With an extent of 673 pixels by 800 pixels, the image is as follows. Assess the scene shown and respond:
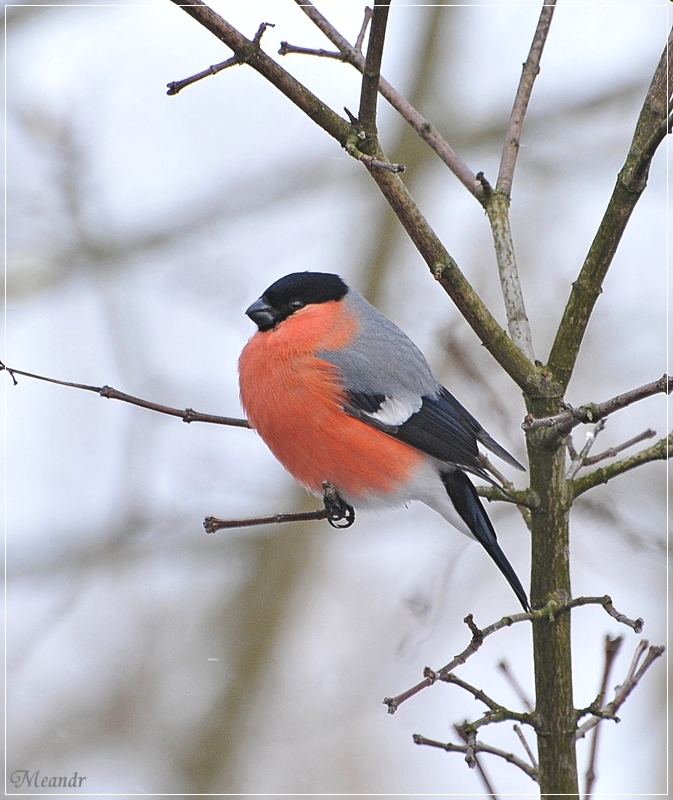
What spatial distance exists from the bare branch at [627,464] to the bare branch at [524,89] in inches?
36.0

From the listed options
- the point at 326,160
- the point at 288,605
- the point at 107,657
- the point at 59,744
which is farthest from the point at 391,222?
the point at 59,744

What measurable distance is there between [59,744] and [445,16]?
5.09m

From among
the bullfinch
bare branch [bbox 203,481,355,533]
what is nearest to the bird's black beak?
the bullfinch

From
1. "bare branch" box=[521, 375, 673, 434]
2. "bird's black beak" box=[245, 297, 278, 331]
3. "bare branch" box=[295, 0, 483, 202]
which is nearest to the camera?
"bare branch" box=[521, 375, 673, 434]

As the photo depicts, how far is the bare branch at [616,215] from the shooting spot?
1993 mm

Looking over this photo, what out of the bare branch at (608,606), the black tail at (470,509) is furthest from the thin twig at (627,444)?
the black tail at (470,509)

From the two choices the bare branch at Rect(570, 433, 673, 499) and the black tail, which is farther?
the black tail

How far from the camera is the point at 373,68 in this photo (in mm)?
1884

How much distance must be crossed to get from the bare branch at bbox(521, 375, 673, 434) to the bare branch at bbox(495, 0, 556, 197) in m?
0.89

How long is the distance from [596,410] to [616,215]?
0.48 meters

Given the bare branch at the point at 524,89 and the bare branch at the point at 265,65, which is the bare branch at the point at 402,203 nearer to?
the bare branch at the point at 265,65

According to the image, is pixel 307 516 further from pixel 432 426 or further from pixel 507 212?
pixel 507 212

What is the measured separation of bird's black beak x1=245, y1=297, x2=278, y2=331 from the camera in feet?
10.7

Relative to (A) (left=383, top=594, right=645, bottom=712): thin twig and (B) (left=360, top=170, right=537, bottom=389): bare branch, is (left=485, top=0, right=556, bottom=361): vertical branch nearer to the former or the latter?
(B) (left=360, top=170, right=537, bottom=389): bare branch
